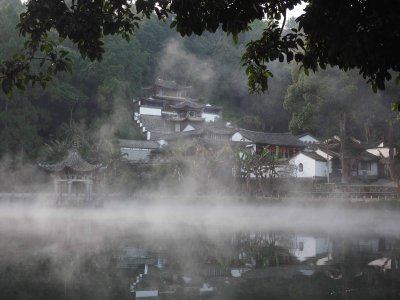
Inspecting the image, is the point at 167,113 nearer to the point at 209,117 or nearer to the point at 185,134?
the point at 209,117

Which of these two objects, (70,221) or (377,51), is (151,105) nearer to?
(70,221)

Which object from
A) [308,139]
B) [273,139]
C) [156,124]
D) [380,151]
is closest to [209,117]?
[156,124]

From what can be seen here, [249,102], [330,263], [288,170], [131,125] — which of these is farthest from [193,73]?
[330,263]

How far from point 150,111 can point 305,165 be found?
84.0 ft

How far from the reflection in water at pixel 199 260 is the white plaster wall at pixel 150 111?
128 feet

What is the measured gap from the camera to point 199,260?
44.4 feet

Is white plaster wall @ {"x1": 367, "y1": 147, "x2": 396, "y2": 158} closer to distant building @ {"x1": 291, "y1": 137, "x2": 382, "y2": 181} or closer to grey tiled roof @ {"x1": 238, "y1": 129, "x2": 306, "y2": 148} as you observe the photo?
distant building @ {"x1": 291, "y1": 137, "x2": 382, "y2": 181}

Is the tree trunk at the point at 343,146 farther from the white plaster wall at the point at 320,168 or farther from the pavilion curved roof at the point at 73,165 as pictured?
the pavilion curved roof at the point at 73,165

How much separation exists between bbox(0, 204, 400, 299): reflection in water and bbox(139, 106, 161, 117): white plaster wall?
39.1 m

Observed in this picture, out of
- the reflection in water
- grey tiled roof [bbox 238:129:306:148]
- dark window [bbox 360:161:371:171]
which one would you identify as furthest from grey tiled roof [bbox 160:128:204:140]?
the reflection in water

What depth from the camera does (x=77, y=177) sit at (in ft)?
123

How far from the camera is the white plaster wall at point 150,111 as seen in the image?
63.2 metres

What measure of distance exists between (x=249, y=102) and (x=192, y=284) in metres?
64.0

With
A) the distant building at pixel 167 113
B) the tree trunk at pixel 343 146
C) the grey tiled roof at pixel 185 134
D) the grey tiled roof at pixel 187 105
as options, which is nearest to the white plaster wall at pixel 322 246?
the tree trunk at pixel 343 146
